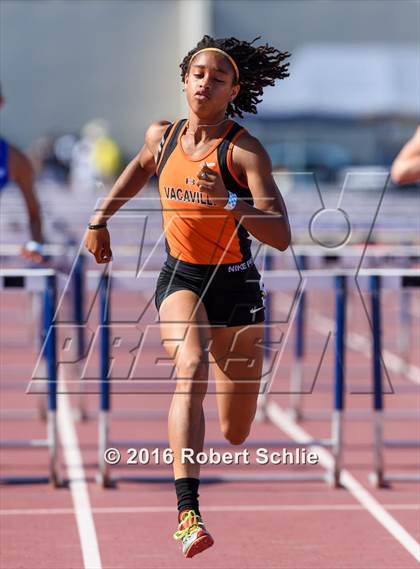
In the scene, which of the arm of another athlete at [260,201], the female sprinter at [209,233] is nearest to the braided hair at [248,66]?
the female sprinter at [209,233]

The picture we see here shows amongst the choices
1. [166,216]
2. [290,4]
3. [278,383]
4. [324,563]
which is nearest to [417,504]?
[324,563]

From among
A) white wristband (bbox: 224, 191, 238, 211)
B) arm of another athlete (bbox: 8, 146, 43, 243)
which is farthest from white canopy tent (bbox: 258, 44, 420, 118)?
white wristband (bbox: 224, 191, 238, 211)

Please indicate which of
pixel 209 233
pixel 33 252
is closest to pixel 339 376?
pixel 33 252

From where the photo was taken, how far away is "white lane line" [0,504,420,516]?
288 inches

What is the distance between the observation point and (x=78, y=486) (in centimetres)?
793

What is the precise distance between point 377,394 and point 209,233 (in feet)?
8.59

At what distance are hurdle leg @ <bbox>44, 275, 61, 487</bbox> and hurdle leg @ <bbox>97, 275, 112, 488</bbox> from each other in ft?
0.87

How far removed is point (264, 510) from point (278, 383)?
430 centimetres

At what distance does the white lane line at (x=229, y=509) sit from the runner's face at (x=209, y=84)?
2.64 meters

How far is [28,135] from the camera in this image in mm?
46844

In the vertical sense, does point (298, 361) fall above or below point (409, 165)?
below

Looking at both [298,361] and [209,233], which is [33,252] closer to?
[298,361]

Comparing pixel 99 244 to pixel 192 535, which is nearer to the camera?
pixel 192 535

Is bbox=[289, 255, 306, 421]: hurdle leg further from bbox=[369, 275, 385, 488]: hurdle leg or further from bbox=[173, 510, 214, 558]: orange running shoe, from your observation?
bbox=[173, 510, 214, 558]: orange running shoe
